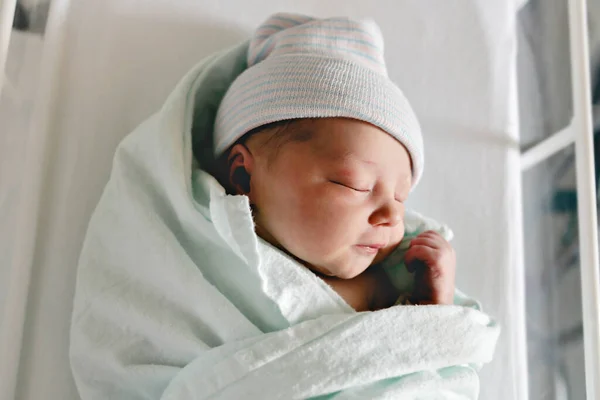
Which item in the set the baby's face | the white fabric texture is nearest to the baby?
the baby's face

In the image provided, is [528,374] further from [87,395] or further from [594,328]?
[87,395]

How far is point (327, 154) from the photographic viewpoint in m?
0.75

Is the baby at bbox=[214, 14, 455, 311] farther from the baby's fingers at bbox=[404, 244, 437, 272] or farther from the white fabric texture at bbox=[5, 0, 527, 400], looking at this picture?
the white fabric texture at bbox=[5, 0, 527, 400]

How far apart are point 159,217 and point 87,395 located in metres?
0.26

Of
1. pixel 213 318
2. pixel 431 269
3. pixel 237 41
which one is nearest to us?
pixel 213 318

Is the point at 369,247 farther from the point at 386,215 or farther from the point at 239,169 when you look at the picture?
the point at 239,169

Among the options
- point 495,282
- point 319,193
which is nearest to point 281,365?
point 319,193

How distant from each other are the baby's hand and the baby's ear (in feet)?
0.94

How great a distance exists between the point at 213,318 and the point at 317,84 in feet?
1.17

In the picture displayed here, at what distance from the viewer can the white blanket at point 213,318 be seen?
69 centimetres

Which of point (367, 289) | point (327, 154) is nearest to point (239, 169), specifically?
point (327, 154)

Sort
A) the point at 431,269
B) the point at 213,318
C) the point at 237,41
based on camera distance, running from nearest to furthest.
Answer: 1. the point at 213,318
2. the point at 431,269
3. the point at 237,41

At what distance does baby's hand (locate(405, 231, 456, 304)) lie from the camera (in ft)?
2.79

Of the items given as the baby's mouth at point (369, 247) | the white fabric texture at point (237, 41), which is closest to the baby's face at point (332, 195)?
the baby's mouth at point (369, 247)
